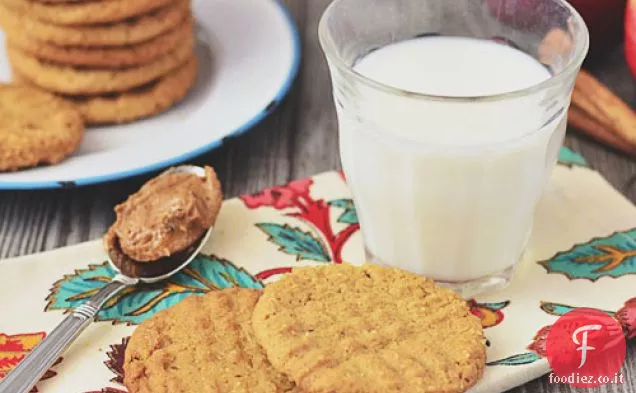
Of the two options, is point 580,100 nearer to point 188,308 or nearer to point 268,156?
point 268,156

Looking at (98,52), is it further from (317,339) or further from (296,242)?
(317,339)

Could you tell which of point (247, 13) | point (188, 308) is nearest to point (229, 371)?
point (188, 308)

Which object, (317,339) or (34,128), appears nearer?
(317,339)

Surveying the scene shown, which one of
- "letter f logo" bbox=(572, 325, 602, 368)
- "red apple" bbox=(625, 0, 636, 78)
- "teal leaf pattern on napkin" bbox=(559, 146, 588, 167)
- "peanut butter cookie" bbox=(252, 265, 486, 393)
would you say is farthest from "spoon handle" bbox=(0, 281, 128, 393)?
"red apple" bbox=(625, 0, 636, 78)

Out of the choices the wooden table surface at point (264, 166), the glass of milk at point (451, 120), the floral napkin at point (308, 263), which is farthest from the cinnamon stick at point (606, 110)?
the glass of milk at point (451, 120)

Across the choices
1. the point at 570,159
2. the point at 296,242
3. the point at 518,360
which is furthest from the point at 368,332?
the point at 570,159

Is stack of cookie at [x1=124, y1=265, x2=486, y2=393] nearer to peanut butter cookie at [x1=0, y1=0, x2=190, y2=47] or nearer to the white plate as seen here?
the white plate
